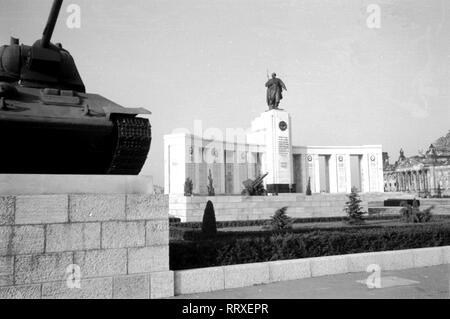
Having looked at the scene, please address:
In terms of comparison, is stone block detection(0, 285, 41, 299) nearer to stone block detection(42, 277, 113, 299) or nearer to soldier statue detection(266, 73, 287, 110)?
stone block detection(42, 277, 113, 299)

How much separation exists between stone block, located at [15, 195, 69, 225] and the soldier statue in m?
34.2

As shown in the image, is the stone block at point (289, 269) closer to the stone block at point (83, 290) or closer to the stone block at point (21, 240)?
the stone block at point (83, 290)

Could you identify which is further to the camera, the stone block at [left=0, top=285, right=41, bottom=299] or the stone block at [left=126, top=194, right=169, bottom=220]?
the stone block at [left=126, top=194, right=169, bottom=220]

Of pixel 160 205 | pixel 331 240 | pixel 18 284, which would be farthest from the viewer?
pixel 331 240

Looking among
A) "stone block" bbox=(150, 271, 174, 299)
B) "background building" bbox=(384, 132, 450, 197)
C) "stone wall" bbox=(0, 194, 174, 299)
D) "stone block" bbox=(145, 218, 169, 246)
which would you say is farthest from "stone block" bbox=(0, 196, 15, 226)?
"background building" bbox=(384, 132, 450, 197)

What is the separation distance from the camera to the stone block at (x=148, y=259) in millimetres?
5785

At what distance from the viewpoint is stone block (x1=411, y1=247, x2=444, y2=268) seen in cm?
880

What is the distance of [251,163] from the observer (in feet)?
136

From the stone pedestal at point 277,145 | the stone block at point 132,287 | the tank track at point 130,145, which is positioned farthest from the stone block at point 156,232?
the stone pedestal at point 277,145

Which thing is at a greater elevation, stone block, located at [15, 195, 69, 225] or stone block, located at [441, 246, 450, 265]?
stone block, located at [15, 195, 69, 225]

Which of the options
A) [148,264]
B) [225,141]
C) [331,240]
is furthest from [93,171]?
[225,141]

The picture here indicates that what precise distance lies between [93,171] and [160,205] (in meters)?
1.20

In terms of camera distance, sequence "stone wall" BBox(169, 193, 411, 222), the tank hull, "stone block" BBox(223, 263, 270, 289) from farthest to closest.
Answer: "stone wall" BBox(169, 193, 411, 222)
"stone block" BBox(223, 263, 270, 289)
the tank hull
